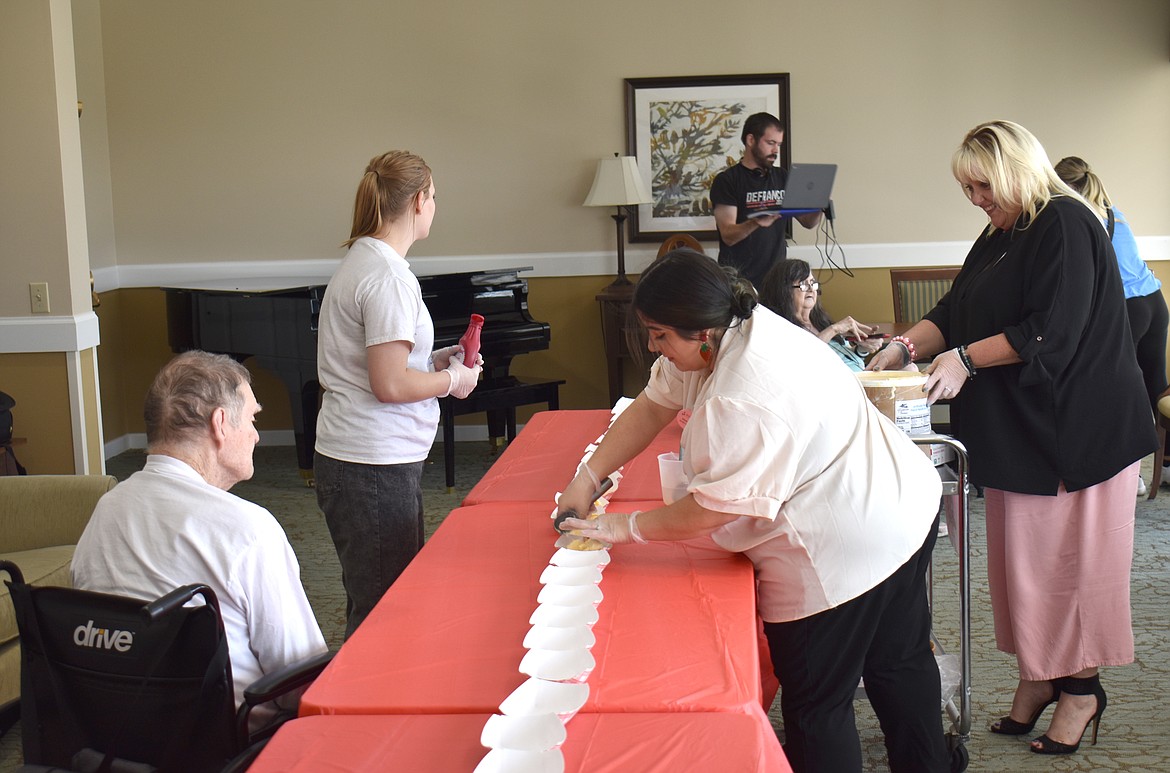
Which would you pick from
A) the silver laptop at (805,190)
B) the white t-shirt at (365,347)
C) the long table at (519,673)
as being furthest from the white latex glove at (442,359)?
the silver laptop at (805,190)

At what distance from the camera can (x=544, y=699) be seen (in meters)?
1.41

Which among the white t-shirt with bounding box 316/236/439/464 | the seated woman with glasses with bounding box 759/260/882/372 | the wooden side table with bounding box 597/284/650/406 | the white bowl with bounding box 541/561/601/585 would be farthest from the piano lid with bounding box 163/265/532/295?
the white bowl with bounding box 541/561/601/585

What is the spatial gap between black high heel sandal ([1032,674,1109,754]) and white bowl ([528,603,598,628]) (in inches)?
57.3

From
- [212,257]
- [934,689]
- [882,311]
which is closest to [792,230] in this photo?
[882,311]

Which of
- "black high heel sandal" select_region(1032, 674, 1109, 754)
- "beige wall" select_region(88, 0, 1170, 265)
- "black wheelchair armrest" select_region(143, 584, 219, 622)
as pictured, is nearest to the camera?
"black wheelchair armrest" select_region(143, 584, 219, 622)

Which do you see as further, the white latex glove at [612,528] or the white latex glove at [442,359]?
the white latex glove at [442,359]

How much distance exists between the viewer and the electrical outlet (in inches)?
163

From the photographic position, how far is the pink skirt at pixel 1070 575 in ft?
8.27

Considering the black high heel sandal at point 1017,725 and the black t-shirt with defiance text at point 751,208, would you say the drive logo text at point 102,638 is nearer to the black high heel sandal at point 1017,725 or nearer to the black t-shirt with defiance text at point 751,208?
the black high heel sandal at point 1017,725

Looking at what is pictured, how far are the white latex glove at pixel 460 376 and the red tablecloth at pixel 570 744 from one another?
3.93 feet

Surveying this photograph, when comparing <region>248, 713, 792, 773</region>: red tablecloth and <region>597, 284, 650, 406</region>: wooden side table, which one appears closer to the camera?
<region>248, 713, 792, 773</region>: red tablecloth

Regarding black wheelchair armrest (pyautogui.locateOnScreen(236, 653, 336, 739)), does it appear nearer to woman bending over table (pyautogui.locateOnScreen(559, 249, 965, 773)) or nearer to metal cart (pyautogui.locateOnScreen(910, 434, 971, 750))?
woman bending over table (pyautogui.locateOnScreen(559, 249, 965, 773))

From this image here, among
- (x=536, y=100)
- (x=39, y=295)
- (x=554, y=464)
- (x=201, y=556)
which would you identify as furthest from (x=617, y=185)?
(x=201, y=556)

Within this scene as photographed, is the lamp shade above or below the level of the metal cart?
above
